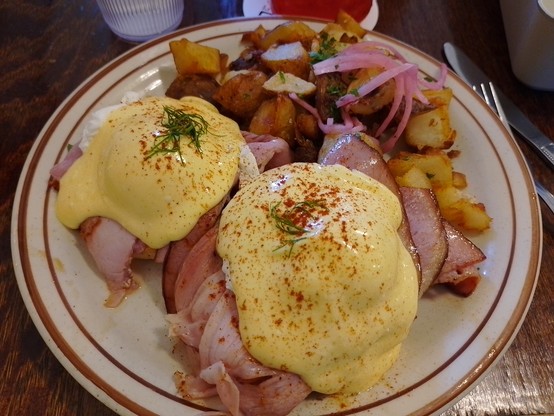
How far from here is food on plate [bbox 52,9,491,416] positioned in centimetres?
152

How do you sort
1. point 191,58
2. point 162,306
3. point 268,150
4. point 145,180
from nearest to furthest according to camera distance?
point 145,180
point 162,306
point 268,150
point 191,58

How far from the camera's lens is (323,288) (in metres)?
1.50

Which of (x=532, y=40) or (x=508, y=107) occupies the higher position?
(x=532, y=40)

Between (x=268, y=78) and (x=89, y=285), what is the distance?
119cm

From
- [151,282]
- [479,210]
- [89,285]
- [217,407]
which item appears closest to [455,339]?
[479,210]

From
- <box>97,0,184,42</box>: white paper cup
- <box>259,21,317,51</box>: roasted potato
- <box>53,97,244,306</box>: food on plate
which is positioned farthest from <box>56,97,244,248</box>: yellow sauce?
<box>97,0,184,42</box>: white paper cup

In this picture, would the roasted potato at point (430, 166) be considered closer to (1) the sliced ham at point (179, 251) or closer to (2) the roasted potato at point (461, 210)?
(2) the roasted potato at point (461, 210)

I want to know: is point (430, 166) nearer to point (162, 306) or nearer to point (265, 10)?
point (162, 306)

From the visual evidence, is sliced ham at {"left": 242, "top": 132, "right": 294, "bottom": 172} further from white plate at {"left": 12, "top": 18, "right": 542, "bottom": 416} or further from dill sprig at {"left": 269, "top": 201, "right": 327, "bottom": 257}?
white plate at {"left": 12, "top": 18, "right": 542, "bottom": 416}

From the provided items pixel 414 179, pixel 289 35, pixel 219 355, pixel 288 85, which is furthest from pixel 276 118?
pixel 219 355

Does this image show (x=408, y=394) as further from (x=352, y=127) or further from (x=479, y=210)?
(x=352, y=127)

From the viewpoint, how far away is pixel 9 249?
2135 mm

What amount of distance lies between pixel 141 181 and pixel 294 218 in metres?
0.59

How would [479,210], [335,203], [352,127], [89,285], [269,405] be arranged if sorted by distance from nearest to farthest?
[269,405] → [335,203] → [89,285] → [479,210] → [352,127]
